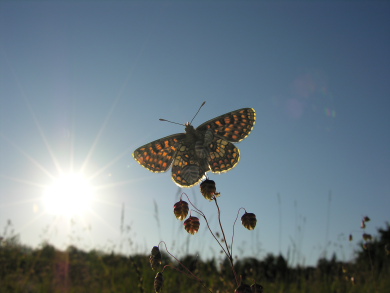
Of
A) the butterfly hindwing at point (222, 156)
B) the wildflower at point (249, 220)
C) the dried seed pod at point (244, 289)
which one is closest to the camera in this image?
the dried seed pod at point (244, 289)

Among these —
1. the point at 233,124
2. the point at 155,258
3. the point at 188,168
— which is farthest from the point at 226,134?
the point at 155,258

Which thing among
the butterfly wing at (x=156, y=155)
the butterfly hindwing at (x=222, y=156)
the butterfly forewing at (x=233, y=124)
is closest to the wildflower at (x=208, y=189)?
the butterfly hindwing at (x=222, y=156)

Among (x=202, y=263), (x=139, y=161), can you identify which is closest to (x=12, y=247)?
(x=202, y=263)

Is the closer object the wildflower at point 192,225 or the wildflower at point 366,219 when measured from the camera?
the wildflower at point 192,225

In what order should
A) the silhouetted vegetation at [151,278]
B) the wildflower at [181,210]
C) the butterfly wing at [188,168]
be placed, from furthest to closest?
the silhouetted vegetation at [151,278]
the butterfly wing at [188,168]
the wildflower at [181,210]

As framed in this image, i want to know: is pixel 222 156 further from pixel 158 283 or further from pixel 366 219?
pixel 366 219

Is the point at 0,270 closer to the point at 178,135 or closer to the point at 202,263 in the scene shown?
the point at 202,263

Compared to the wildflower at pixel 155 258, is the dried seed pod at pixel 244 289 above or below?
below

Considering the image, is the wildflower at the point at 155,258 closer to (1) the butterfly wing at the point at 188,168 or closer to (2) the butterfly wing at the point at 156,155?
(1) the butterfly wing at the point at 188,168
